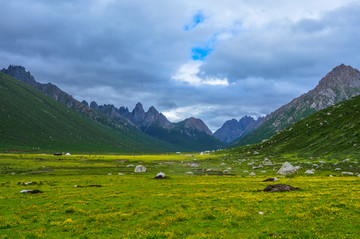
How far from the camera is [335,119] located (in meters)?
154

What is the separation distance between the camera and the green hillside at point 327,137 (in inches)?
4265

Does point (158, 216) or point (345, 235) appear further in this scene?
point (158, 216)

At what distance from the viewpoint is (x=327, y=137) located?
428 feet

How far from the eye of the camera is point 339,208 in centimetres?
2691

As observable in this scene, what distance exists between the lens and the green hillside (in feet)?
355

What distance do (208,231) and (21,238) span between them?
698 inches

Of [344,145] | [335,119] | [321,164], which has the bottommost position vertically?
[321,164]

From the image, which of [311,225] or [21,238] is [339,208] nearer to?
[311,225]

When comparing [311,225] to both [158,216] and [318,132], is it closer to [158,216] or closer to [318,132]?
[158,216]

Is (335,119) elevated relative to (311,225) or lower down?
elevated

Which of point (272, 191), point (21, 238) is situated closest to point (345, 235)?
point (272, 191)

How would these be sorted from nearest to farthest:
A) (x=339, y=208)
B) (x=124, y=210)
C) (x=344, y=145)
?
(x=339, y=208) < (x=124, y=210) < (x=344, y=145)

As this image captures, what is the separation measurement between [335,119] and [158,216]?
164453 millimetres

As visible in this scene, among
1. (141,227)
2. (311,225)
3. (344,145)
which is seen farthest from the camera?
(344,145)
